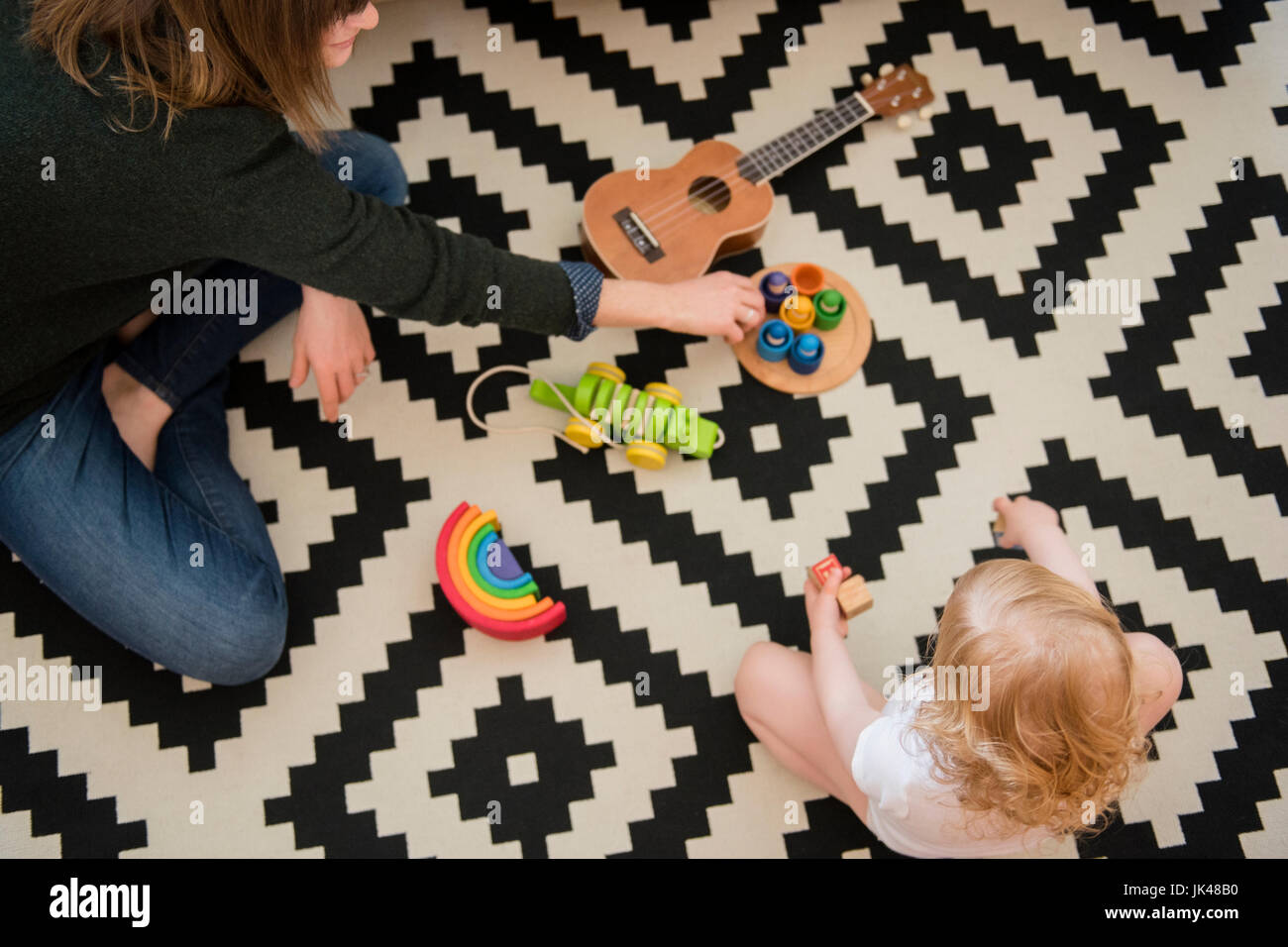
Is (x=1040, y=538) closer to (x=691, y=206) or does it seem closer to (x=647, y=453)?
(x=647, y=453)

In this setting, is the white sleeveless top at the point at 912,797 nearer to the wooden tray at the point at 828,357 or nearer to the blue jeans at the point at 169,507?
the wooden tray at the point at 828,357

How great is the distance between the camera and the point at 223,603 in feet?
4.00

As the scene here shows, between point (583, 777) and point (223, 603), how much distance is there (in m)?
0.51

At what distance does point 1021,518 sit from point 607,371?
0.58 metres

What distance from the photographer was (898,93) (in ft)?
5.04

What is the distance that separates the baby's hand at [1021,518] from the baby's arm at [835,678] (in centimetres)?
23

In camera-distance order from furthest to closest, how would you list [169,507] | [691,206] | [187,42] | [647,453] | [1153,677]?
[691,206]
[647,453]
[169,507]
[1153,677]
[187,42]

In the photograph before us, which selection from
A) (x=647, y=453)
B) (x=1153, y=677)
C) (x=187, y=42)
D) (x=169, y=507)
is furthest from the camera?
(x=647, y=453)

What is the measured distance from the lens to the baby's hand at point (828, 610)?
119cm

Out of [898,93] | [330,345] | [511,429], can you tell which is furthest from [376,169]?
[898,93]

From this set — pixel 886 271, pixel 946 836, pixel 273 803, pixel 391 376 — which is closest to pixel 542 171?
pixel 391 376

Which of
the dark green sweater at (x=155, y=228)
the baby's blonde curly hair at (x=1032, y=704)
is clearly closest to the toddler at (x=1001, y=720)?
the baby's blonde curly hair at (x=1032, y=704)

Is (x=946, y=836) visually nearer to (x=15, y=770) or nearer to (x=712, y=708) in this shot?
(x=712, y=708)

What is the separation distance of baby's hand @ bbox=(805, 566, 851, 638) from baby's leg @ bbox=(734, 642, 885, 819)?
0.22 feet
